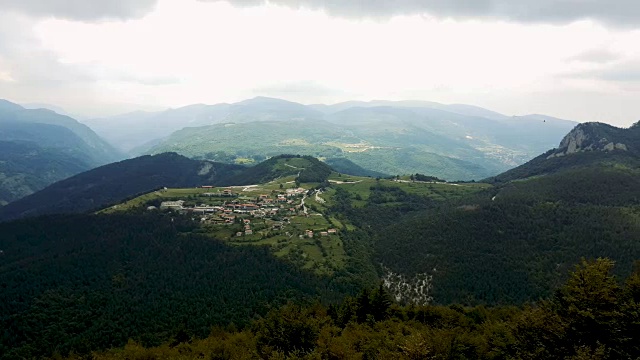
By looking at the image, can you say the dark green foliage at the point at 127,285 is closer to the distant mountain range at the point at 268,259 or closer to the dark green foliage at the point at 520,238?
the distant mountain range at the point at 268,259

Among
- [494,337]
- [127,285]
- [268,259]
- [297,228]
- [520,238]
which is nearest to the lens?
[494,337]

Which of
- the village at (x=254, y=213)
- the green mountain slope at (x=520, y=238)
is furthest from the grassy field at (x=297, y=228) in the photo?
the green mountain slope at (x=520, y=238)

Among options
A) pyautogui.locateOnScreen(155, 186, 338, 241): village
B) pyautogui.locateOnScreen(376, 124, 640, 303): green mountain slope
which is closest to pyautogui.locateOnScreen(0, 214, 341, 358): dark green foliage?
pyautogui.locateOnScreen(155, 186, 338, 241): village

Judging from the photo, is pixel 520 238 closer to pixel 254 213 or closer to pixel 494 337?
pixel 254 213

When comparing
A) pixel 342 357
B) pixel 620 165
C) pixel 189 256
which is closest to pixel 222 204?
pixel 189 256

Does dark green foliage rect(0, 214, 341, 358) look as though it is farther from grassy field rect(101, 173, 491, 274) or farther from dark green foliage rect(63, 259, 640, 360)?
dark green foliage rect(63, 259, 640, 360)

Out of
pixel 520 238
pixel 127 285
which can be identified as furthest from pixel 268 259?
pixel 520 238
